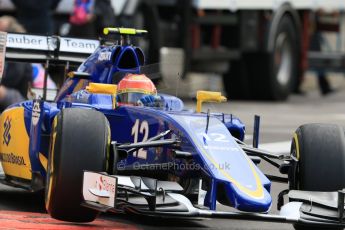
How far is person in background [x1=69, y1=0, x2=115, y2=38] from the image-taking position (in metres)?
18.4

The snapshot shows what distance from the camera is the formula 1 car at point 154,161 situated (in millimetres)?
8266

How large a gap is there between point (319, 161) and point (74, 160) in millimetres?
1648

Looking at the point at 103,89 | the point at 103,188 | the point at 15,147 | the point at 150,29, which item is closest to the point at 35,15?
the point at 150,29

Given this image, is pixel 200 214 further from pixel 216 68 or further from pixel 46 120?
pixel 216 68

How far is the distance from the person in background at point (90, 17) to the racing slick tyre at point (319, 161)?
9.62 m

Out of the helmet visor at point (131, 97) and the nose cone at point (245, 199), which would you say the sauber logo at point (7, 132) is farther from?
the nose cone at point (245, 199)

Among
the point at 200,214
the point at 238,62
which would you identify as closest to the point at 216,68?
the point at 238,62

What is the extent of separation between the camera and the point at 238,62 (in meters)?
22.2

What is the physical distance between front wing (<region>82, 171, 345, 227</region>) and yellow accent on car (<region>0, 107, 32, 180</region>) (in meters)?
1.57

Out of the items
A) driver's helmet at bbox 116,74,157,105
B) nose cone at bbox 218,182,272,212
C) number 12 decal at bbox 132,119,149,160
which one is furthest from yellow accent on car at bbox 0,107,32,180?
nose cone at bbox 218,182,272,212

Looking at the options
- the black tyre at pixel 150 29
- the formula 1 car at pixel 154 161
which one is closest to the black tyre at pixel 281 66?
the black tyre at pixel 150 29

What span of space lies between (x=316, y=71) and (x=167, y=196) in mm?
16493

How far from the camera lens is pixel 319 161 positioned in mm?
8867

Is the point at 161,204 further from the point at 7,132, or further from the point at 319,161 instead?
the point at 7,132
